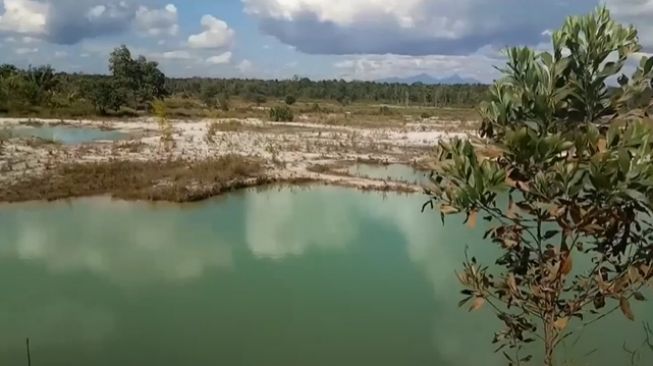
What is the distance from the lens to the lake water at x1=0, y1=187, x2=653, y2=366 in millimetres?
6840

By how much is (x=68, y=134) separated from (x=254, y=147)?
9255 mm

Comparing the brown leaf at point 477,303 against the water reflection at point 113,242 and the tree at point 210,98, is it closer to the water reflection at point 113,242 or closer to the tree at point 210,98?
the water reflection at point 113,242

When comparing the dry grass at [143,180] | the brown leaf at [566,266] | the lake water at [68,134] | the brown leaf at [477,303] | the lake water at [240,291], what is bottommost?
the lake water at [240,291]

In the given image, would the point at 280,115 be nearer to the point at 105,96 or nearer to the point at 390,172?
the point at 105,96

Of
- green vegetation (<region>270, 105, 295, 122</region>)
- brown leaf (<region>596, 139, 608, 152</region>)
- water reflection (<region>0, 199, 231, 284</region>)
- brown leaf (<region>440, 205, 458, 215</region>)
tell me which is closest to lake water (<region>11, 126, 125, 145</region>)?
A: green vegetation (<region>270, 105, 295, 122</region>)

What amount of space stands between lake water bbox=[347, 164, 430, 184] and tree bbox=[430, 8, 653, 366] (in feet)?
49.6

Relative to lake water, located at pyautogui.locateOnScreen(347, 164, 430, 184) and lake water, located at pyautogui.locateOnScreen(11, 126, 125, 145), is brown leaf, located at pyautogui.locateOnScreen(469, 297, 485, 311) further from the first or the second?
lake water, located at pyautogui.locateOnScreen(11, 126, 125, 145)

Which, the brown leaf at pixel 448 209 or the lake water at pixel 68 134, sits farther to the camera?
the lake water at pixel 68 134

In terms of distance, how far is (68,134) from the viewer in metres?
27.4

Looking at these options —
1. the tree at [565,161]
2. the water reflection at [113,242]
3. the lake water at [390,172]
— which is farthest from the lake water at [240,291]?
the lake water at [390,172]

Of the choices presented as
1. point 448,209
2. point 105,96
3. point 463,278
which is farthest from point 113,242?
point 105,96

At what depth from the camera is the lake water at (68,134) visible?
24972 millimetres

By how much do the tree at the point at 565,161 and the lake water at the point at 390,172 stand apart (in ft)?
49.6

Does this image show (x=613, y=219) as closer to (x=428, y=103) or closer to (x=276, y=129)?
(x=276, y=129)
